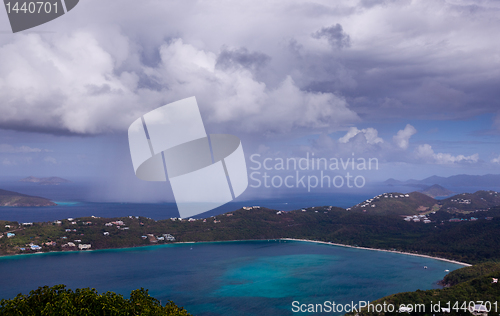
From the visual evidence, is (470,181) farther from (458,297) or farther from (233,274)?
(458,297)

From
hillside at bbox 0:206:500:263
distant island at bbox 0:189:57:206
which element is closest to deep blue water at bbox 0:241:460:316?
hillside at bbox 0:206:500:263

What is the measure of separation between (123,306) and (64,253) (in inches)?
1338

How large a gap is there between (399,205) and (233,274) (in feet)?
153

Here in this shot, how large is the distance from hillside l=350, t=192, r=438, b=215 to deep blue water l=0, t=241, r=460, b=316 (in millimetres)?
24973

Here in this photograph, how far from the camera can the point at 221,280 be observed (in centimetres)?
2709

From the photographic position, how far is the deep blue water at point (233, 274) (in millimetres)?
22562

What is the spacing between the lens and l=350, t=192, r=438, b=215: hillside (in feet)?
203

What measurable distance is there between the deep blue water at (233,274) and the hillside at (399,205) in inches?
983

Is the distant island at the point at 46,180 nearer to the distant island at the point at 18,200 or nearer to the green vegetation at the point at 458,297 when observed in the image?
the distant island at the point at 18,200

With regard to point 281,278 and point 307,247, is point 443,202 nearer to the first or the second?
point 307,247

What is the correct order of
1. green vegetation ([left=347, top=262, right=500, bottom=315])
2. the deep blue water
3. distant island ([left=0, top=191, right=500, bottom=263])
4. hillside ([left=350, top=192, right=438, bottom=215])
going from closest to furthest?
green vegetation ([left=347, top=262, right=500, bottom=315])
the deep blue water
distant island ([left=0, top=191, right=500, bottom=263])
hillside ([left=350, top=192, right=438, bottom=215])

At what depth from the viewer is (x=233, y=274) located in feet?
96.1

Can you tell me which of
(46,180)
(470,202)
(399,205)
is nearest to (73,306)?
(399,205)

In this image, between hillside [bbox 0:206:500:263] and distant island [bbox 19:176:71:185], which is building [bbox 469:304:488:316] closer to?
hillside [bbox 0:206:500:263]
